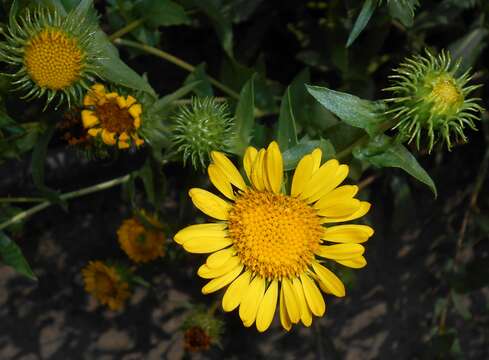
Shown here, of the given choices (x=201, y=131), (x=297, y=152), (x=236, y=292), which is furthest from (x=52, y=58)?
(x=236, y=292)

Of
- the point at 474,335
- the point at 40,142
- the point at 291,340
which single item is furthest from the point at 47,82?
the point at 474,335

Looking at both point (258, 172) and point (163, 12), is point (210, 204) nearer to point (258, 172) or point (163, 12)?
point (258, 172)

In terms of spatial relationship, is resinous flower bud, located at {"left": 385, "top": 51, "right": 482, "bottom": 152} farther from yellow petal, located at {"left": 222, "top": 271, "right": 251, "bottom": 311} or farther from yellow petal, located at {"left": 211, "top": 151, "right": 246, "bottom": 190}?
yellow petal, located at {"left": 222, "top": 271, "right": 251, "bottom": 311}

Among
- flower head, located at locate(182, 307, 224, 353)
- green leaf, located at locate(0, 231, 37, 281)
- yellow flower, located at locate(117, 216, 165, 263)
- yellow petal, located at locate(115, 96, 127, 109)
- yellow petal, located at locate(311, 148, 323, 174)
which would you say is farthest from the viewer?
yellow flower, located at locate(117, 216, 165, 263)

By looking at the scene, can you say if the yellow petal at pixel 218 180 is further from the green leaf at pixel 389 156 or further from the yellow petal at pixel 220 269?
the green leaf at pixel 389 156

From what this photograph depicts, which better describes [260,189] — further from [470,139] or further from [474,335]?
[474,335]

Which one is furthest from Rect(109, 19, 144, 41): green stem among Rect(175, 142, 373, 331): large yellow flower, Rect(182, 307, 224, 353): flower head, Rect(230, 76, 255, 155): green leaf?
Rect(182, 307, 224, 353): flower head
